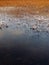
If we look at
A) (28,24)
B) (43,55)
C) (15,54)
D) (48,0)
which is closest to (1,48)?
(15,54)

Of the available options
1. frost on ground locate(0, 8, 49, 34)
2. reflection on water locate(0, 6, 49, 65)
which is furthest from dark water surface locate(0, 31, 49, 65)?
frost on ground locate(0, 8, 49, 34)

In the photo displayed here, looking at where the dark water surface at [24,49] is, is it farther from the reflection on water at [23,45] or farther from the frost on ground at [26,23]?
the frost on ground at [26,23]

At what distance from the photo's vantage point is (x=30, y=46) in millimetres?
2631

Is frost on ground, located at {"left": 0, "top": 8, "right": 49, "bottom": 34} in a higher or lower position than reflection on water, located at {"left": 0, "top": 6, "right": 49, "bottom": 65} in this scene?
higher

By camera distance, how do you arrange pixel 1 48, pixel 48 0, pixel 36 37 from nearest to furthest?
pixel 1 48 → pixel 36 37 → pixel 48 0

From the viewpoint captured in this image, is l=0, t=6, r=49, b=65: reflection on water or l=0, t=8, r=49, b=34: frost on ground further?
l=0, t=8, r=49, b=34: frost on ground

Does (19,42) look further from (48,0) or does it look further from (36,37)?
(48,0)

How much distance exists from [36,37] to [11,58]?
825mm

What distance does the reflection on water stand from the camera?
2242 millimetres

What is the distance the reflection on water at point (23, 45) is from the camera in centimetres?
224

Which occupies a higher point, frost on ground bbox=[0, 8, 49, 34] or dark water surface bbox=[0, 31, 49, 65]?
frost on ground bbox=[0, 8, 49, 34]

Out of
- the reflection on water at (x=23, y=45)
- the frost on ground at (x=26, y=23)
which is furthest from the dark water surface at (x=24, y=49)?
the frost on ground at (x=26, y=23)

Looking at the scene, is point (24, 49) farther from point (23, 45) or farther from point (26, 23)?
point (26, 23)

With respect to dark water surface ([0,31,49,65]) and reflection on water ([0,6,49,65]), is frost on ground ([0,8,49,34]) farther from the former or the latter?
dark water surface ([0,31,49,65])
